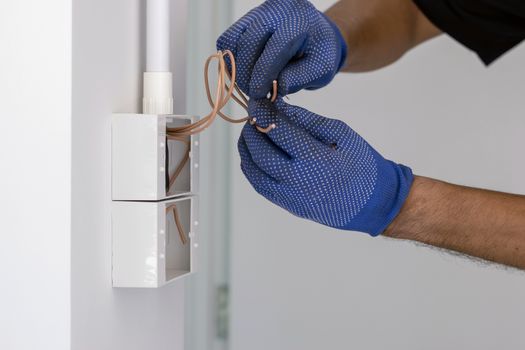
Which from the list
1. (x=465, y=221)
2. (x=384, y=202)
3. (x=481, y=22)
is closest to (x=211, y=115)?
(x=384, y=202)

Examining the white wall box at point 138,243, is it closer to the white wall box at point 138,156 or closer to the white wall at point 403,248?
the white wall box at point 138,156

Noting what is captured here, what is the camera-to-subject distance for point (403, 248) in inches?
58.4

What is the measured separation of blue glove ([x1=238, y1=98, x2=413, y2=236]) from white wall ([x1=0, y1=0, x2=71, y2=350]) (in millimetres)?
185

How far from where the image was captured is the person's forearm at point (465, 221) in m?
0.77

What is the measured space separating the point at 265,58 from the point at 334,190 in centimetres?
16

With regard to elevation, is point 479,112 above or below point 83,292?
above

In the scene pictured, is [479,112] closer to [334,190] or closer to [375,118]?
[375,118]

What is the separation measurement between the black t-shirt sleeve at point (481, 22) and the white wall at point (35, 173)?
3.05 feet

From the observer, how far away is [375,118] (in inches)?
58.6

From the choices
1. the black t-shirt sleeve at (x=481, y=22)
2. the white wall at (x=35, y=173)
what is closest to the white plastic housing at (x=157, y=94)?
the white wall at (x=35, y=173)

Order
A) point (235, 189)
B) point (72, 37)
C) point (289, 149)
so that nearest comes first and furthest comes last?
point (72, 37), point (289, 149), point (235, 189)

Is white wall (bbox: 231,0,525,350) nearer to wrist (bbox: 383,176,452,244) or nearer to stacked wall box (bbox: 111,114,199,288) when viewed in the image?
wrist (bbox: 383,176,452,244)

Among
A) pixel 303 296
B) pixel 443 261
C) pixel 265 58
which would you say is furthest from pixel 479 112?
pixel 265 58

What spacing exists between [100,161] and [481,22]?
0.96m
